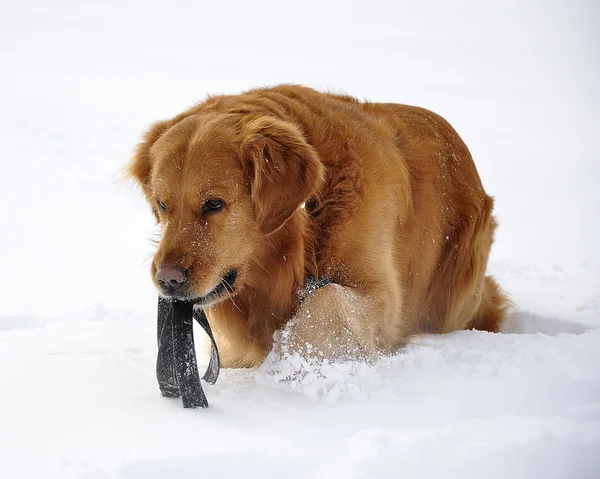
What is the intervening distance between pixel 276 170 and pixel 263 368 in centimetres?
99

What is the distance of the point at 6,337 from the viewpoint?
13.1 feet

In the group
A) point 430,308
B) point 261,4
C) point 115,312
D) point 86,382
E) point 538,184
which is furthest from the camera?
point 261,4

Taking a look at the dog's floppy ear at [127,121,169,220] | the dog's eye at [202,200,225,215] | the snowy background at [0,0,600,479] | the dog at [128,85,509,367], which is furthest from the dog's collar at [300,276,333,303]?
the dog's floppy ear at [127,121,169,220]

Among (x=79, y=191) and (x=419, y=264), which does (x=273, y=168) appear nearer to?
(x=419, y=264)

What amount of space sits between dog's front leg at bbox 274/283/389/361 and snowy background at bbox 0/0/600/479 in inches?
6.3

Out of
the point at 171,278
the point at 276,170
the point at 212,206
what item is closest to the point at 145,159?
the point at 212,206

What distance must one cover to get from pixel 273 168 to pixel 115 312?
2.29m

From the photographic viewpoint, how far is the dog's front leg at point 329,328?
132 inches

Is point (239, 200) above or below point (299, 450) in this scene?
above

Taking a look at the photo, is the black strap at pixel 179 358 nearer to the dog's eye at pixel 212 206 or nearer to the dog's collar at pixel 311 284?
the dog's eye at pixel 212 206

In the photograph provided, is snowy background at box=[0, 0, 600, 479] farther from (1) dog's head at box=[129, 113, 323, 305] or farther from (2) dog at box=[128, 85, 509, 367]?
(1) dog's head at box=[129, 113, 323, 305]

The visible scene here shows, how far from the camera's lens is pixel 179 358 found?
9.73 ft

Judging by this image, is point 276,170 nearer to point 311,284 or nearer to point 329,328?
point 311,284

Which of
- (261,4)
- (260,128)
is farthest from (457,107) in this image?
(260,128)
